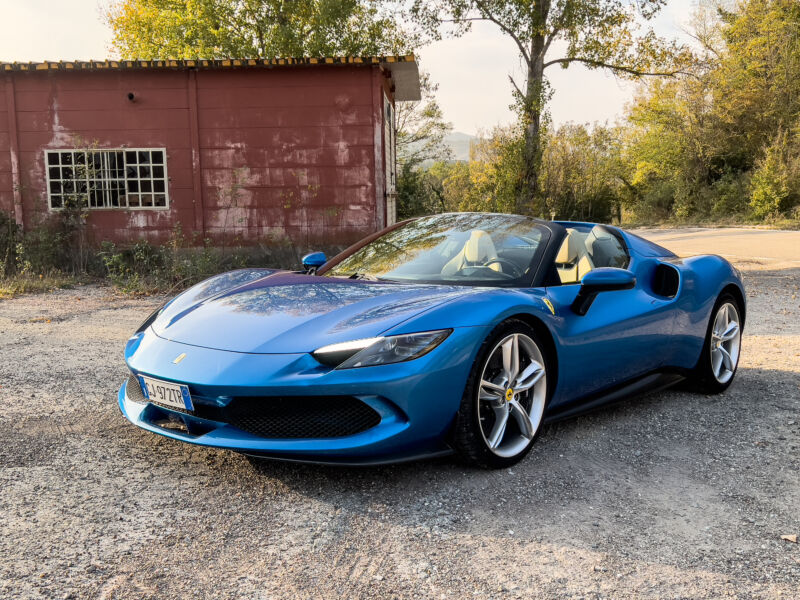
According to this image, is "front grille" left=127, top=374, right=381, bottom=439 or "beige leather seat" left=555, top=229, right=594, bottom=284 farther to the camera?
"beige leather seat" left=555, top=229, right=594, bottom=284

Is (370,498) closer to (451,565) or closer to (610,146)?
(451,565)

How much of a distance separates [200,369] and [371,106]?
10042 mm

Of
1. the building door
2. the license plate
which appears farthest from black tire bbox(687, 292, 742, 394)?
the building door

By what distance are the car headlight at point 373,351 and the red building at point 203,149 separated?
9693 millimetres

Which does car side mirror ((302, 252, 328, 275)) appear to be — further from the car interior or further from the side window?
the side window

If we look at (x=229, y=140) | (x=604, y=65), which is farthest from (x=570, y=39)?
(x=229, y=140)

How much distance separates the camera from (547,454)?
3287 millimetres

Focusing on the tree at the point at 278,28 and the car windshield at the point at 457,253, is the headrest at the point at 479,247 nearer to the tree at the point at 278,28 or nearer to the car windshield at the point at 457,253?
the car windshield at the point at 457,253

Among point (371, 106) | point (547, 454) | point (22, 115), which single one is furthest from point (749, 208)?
point (547, 454)

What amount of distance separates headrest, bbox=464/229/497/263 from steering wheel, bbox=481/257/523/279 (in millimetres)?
39

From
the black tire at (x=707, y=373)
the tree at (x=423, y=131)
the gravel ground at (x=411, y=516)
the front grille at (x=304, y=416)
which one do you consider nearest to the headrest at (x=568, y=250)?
the gravel ground at (x=411, y=516)

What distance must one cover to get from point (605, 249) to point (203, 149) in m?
9.72

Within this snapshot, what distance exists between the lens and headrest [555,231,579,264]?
12.2 feet

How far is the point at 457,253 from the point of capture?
3689 millimetres
